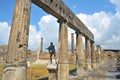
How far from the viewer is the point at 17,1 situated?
7.26m

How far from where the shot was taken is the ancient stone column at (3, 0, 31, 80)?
6.66 m

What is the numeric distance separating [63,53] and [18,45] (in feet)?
18.4

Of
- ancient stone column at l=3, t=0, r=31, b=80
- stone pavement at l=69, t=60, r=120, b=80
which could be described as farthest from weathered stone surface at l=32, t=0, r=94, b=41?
stone pavement at l=69, t=60, r=120, b=80

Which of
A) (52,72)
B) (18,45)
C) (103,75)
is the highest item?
(18,45)

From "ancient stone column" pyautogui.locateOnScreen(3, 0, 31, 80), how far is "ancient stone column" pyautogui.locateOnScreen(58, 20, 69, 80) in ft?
16.1

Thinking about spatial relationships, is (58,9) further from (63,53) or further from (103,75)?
(103,75)

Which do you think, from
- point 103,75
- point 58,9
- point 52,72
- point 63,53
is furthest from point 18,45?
point 103,75

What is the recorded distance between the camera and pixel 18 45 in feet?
22.5

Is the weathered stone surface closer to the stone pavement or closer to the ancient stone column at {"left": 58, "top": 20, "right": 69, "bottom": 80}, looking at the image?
the ancient stone column at {"left": 58, "top": 20, "right": 69, "bottom": 80}

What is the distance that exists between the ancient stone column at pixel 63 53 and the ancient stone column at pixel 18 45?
4920 mm

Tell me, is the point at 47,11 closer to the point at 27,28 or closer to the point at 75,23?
the point at 27,28

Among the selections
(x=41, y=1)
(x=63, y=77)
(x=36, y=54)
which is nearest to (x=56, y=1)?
(x=41, y=1)

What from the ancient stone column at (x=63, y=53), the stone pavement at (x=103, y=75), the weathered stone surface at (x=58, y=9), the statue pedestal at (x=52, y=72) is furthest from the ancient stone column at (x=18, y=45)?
the stone pavement at (x=103, y=75)

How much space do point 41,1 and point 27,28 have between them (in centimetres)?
233
